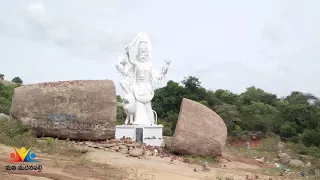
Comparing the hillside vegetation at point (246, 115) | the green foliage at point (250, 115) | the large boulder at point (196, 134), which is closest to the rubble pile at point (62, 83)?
the large boulder at point (196, 134)

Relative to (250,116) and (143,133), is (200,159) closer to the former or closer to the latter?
(143,133)

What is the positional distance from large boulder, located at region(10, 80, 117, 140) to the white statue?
3856 millimetres

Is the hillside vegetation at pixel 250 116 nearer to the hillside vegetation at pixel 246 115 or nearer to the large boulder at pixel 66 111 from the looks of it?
the hillside vegetation at pixel 246 115

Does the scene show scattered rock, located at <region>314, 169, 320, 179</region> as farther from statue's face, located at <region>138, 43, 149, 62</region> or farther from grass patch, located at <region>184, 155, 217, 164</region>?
statue's face, located at <region>138, 43, 149, 62</region>

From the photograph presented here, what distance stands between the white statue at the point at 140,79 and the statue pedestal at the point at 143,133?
2.52 ft

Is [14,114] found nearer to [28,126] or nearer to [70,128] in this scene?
[28,126]

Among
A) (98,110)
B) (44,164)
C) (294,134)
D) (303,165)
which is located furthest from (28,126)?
(294,134)

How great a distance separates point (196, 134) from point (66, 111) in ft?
13.1

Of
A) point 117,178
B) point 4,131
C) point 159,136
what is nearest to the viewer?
point 117,178

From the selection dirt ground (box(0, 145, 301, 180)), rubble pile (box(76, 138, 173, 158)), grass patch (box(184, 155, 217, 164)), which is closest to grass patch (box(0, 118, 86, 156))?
dirt ground (box(0, 145, 301, 180))

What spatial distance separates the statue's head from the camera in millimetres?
15547

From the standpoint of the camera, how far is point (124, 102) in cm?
1492

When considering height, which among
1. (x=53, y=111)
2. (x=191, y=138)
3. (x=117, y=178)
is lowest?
(x=117, y=178)

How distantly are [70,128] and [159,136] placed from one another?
13.9 feet
